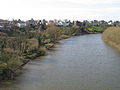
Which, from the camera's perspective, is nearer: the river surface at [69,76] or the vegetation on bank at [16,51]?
the river surface at [69,76]

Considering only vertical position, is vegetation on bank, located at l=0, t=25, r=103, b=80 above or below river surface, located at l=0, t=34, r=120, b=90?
above

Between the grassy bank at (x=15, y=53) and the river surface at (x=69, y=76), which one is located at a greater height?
the grassy bank at (x=15, y=53)

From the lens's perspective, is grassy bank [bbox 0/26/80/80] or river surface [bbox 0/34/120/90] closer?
river surface [bbox 0/34/120/90]

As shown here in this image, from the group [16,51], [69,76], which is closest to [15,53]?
[16,51]

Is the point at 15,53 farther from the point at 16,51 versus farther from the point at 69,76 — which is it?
the point at 69,76

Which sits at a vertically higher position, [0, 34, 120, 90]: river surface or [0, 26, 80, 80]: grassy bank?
[0, 26, 80, 80]: grassy bank

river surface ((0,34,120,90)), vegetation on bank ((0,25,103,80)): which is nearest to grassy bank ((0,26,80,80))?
vegetation on bank ((0,25,103,80))

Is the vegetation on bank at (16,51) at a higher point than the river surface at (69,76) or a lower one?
higher

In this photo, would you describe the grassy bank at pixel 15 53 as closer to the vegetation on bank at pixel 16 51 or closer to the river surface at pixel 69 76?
the vegetation on bank at pixel 16 51

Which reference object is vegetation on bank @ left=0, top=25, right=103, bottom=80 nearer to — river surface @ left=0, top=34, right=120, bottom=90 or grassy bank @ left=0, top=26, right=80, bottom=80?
grassy bank @ left=0, top=26, right=80, bottom=80

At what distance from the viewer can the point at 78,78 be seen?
43.5 ft

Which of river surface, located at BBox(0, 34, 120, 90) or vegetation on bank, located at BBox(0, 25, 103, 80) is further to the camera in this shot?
vegetation on bank, located at BBox(0, 25, 103, 80)

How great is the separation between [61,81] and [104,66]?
487 cm

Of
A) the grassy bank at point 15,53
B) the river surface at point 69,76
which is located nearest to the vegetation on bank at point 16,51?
the grassy bank at point 15,53
